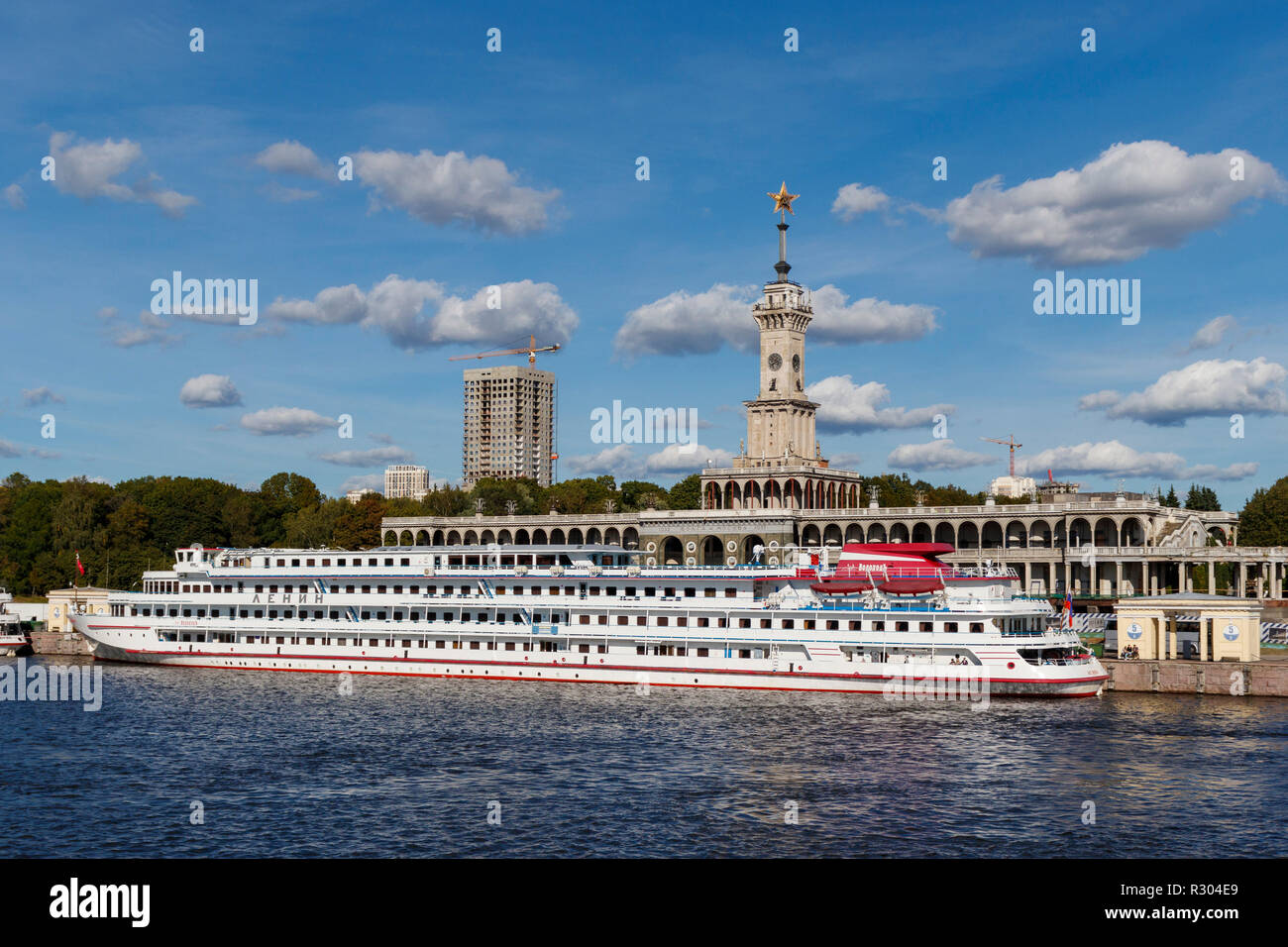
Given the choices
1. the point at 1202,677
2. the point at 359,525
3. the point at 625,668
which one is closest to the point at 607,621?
the point at 625,668

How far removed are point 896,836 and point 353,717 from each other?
109 ft

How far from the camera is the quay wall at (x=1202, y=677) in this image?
69.1 m

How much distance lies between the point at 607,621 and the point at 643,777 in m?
33.7

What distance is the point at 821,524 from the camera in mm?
157125

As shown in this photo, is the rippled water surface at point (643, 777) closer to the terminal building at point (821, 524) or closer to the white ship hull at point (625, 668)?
the white ship hull at point (625, 668)

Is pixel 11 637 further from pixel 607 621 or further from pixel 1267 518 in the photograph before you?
pixel 1267 518

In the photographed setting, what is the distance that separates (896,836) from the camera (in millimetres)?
Result: 36844

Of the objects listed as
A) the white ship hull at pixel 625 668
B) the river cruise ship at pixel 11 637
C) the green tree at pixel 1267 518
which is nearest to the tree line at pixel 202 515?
the green tree at pixel 1267 518

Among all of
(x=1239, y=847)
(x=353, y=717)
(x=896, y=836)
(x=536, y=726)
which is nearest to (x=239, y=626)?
(x=353, y=717)

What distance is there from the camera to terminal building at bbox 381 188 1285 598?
13350cm

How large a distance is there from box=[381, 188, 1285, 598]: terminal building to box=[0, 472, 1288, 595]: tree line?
656cm

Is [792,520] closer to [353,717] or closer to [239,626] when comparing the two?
[239,626]

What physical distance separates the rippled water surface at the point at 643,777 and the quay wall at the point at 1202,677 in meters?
2.54

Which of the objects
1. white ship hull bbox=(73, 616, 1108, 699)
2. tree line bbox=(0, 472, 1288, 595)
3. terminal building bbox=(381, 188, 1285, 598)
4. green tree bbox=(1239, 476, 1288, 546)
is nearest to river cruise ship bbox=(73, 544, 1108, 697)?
white ship hull bbox=(73, 616, 1108, 699)
